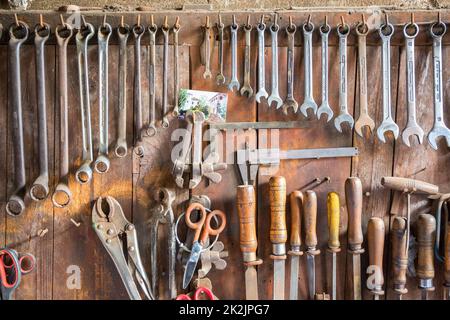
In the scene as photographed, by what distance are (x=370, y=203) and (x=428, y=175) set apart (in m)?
0.24

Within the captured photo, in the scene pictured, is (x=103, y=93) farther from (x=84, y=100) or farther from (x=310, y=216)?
(x=310, y=216)

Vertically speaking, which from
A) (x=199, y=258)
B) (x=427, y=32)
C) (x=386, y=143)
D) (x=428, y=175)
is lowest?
(x=199, y=258)

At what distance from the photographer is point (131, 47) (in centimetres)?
167

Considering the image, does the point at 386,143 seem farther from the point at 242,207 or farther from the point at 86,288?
the point at 86,288

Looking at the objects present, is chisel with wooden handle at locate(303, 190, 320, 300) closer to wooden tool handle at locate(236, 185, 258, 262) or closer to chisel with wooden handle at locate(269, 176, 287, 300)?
chisel with wooden handle at locate(269, 176, 287, 300)

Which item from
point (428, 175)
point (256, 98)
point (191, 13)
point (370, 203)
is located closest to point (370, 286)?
point (370, 203)

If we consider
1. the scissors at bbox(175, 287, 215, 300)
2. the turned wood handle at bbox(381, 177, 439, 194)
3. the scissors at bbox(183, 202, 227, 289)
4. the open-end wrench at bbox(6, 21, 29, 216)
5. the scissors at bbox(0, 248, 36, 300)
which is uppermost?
the open-end wrench at bbox(6, 21, 29, 216)

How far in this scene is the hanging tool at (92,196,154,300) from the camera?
164 cm

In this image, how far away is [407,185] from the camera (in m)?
1.63

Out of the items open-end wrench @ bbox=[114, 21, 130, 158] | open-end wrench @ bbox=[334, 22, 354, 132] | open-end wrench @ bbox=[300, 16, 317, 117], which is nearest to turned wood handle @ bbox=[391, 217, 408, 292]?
open-end wrench @ bbox=[334, 22, 354, 132]

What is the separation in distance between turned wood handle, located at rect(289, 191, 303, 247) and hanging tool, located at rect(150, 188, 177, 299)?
43cm

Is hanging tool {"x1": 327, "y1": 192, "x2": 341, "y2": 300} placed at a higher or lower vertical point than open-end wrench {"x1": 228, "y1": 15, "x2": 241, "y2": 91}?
lower

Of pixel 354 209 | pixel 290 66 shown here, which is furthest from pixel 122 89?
pixel 354 209

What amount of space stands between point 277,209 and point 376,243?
0.37 metres
